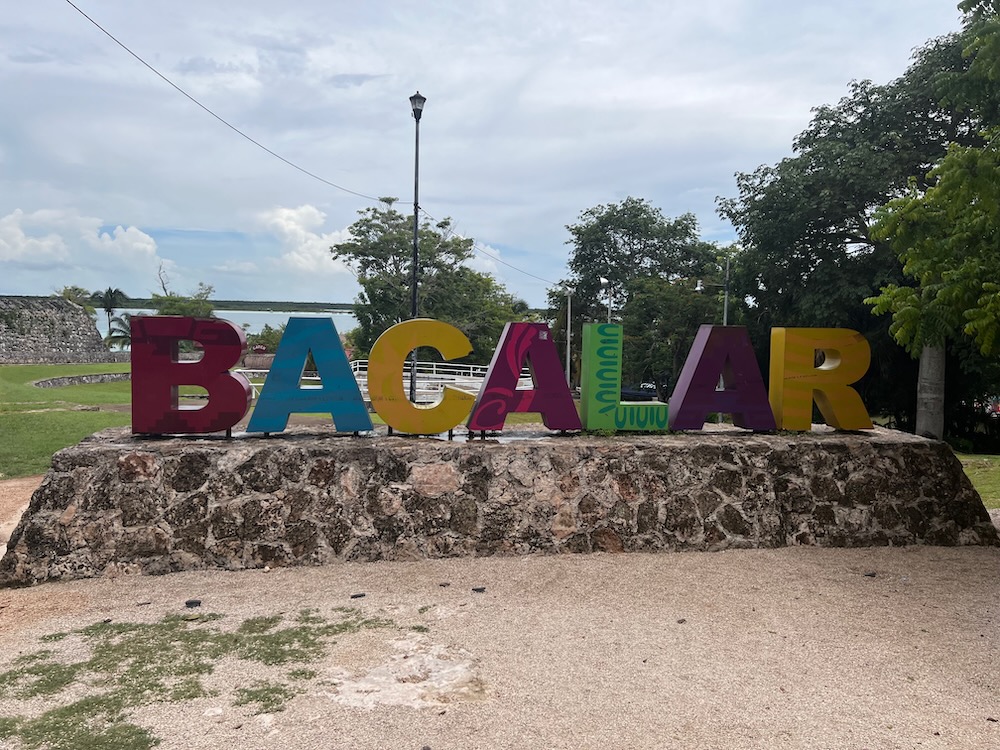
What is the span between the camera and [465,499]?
7359 mm

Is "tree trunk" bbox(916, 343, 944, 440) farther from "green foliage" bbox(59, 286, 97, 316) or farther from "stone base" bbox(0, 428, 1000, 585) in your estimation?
"green foliage" bbox(59, 286, 97, 316)

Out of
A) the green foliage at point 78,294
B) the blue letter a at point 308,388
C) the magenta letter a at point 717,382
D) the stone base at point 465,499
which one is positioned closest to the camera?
the stone base at point 465,499

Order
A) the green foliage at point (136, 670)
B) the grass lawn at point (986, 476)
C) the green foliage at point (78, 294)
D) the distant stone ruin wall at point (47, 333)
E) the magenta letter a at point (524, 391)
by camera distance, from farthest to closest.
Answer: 1. the green foliage at point (78, 294)
2. the distant stone ruin wall at point (47, 333)
3. the grass lawn at point (986, 476)
4. the magenta letter a at point (524, 391)
5. the green foliage at point (136, 670)

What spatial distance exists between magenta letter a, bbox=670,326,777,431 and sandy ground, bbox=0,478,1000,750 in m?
1.81

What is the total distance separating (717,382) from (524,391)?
253 centimetres

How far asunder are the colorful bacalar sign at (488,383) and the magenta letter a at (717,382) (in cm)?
1

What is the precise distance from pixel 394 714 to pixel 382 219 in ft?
120

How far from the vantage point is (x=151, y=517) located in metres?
6.78

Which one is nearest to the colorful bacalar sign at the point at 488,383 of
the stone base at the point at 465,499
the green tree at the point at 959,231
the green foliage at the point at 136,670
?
the stone base at the point at 465,499

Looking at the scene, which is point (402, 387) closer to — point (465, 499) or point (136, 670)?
point (465, 499)

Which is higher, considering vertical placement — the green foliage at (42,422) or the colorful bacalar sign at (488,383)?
the colorful bacalar sign at (488,383)

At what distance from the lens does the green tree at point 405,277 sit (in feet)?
123

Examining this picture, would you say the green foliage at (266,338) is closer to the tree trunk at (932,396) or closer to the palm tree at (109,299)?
the palm tree at (109,299)

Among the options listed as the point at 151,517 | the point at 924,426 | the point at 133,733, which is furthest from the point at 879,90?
the point at 133,733
